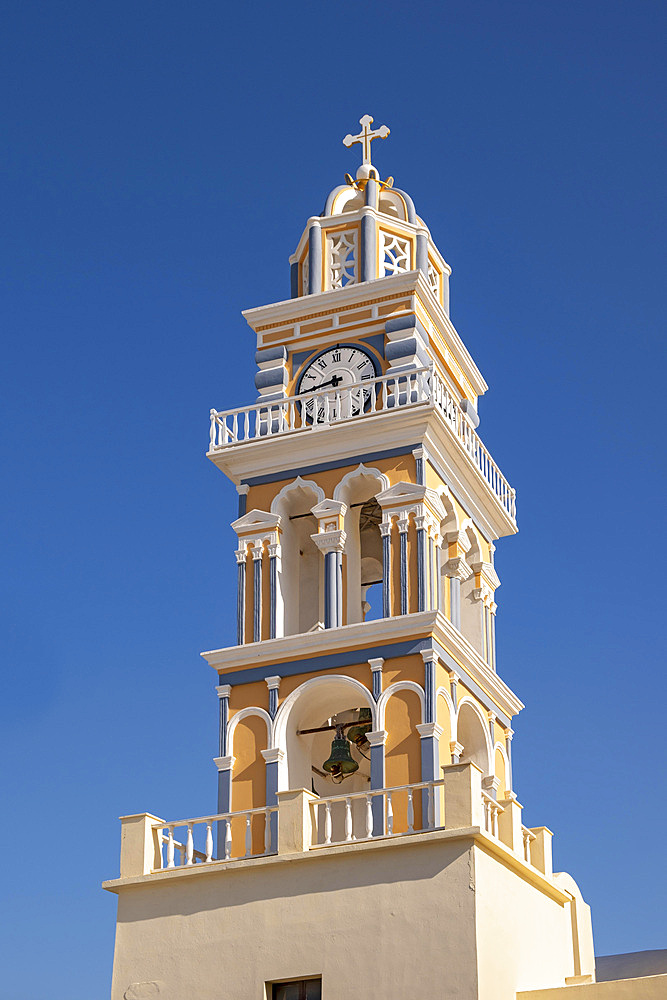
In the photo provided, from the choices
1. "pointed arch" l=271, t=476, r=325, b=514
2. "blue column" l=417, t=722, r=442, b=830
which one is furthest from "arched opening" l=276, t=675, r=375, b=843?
"pointed arch" l=271, t=476, r=325, b=514

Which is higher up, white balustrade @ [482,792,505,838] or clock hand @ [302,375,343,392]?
clock hand @ [302,375,343,392]

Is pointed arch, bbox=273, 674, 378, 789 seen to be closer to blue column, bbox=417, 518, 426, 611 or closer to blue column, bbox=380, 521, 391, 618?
blue column, bbox=380, 521, 391, 618

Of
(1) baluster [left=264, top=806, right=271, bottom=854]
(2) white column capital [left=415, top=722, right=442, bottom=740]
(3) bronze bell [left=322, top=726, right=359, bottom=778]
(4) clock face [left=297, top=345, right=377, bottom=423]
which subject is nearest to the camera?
(1) baluster [left=264, top=806, right=271, bottom=854]

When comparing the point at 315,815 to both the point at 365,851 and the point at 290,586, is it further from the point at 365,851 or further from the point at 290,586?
the point at 290,586

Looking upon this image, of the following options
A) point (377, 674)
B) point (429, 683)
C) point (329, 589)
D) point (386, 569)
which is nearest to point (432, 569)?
point (386, 569)

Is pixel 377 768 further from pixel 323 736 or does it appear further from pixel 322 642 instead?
pixel 323 736

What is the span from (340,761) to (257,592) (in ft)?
8.40

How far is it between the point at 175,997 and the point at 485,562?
786cm

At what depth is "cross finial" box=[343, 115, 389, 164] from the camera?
25.8 meters

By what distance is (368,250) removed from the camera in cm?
2408

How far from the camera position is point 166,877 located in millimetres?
18844

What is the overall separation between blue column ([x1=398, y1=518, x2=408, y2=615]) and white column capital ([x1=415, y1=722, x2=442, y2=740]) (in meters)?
1.54

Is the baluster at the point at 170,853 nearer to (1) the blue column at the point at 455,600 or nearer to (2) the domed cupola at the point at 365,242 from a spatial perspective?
(1) the blue column at the point at 455,600

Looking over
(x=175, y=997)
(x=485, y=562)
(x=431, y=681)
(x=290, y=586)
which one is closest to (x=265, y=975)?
(x=175, y=997)
